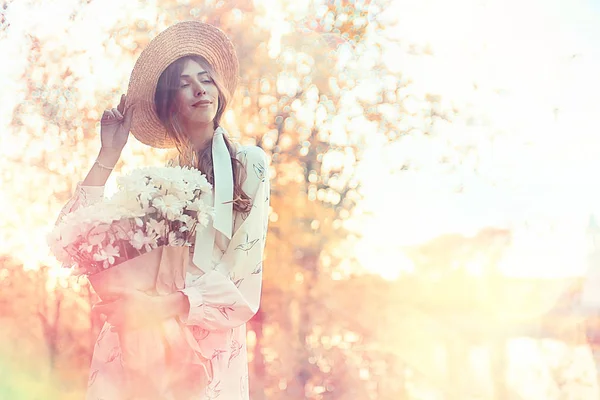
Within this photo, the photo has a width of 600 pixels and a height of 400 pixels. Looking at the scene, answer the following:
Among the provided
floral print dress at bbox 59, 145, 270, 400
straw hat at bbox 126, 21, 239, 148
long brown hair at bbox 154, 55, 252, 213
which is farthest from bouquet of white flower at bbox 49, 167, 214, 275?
straw hat at bbox 126, 21, 239, 148

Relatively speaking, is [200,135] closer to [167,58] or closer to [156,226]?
[167,58]

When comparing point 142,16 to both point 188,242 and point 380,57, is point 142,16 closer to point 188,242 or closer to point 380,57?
point 380,57

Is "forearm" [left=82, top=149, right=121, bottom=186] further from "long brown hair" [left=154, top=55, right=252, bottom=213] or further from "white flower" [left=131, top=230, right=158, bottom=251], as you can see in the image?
"white flower" [left=131, top=230, right=158, bottom=251]

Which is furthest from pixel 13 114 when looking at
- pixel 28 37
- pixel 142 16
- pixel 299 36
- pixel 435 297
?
pixel 435 297

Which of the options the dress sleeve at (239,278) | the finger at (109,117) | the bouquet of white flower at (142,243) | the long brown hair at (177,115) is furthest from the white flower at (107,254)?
the finger at (109,117)

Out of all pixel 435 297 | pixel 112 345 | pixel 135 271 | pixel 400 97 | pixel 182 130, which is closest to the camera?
pixel 135 271

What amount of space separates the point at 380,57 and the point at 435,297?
116cm

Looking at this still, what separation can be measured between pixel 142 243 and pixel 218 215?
0.59ft

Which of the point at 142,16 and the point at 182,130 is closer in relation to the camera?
the point at 182,130

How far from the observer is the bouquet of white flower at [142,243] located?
33.4 inches

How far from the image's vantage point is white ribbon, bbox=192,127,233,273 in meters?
0.99

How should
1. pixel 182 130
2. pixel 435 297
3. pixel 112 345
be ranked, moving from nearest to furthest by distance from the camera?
pixel 112 345, pixel 182 130, pixel 435 297

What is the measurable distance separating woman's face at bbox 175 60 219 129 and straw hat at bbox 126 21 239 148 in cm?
4

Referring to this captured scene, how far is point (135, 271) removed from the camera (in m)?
0.89
